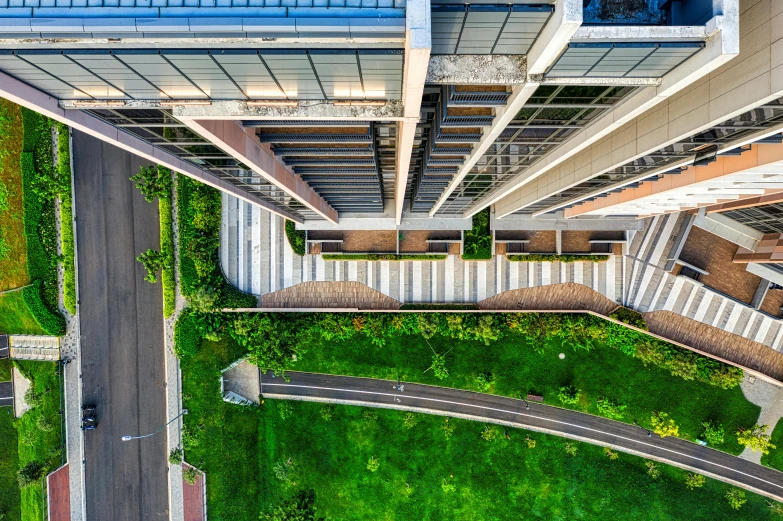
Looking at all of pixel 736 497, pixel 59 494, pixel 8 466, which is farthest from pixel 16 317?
pixel 736 497

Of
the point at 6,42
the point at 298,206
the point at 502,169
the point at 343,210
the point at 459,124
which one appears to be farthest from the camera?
the point at 343,210

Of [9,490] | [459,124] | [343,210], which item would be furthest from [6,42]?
[9,490]

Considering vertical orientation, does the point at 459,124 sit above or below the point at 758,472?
above

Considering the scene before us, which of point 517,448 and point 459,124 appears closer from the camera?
point 459,124

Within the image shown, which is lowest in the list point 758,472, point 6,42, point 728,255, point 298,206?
point 758,472

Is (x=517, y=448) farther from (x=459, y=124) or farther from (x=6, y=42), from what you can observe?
(x=6, y=42)

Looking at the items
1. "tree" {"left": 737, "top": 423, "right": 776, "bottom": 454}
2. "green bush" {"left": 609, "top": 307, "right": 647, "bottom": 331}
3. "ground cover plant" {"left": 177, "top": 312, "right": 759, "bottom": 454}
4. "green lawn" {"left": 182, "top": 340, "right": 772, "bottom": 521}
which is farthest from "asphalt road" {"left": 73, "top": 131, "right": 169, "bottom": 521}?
"tree" {"left": 737, "top": 423, "right": 776, "bottom": 454}

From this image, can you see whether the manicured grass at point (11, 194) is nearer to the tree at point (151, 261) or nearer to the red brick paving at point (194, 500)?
the tree at point (151, 261)
